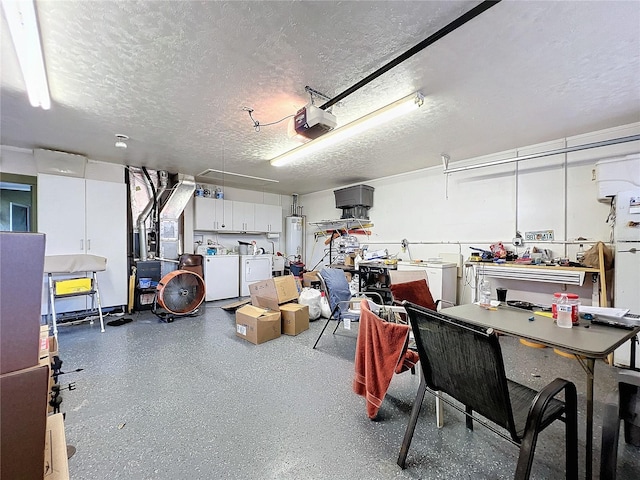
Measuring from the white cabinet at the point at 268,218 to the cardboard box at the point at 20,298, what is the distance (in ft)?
19.3

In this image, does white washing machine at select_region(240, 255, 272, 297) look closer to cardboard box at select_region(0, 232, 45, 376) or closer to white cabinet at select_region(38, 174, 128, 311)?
white cabinet at select_region(38, 174, 128, 311)

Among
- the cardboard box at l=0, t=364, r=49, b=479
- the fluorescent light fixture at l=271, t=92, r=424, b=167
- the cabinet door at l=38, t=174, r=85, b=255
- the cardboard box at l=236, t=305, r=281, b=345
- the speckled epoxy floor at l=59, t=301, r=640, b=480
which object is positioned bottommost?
the speckled epoxy floor at l=59, t=301, r=640, b=480

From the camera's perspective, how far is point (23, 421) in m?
0.75

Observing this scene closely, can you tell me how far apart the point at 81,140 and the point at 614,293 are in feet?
21.6

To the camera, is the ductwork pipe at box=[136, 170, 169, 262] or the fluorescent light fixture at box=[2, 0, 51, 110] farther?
the ductwork pipe at box=[136, 170, 169, 262]

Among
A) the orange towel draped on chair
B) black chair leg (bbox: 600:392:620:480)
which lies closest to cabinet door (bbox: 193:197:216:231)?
the orange towel draped on chair

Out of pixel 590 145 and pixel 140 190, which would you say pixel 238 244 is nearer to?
pixel 140 190

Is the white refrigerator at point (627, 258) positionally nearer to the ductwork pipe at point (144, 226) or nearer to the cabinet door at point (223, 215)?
the cabinet door at point (223, 215)

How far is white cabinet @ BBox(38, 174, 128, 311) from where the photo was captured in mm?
3990

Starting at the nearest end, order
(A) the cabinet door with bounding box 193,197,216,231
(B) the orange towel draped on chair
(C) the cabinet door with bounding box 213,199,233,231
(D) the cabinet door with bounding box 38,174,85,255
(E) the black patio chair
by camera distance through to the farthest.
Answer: (E) the black patio chair < (B) the orange towel draped on chair < (D) the cabinet door with bounding box 38,174,85,255 < (A) the cabinet door with bounding box 193,197,216,231 < (C) the cabinet door with bounding box 213,199,233,231

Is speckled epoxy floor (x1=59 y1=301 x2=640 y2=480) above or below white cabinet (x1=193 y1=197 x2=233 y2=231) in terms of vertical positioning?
below

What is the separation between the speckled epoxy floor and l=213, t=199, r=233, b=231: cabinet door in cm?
329

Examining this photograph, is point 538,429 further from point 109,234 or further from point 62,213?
point 62,213

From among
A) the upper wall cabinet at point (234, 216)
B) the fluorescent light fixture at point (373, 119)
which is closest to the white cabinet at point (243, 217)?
the upper wall cabinet at point (234, 216)
